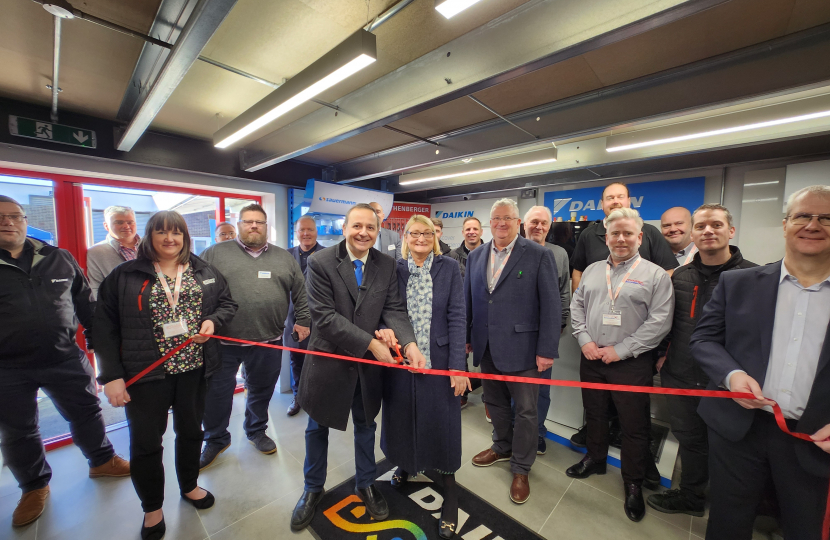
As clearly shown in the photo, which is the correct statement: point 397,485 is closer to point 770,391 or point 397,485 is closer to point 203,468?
point 203,468

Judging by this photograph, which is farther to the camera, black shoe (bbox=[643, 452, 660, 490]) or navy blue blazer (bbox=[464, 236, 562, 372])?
A: black shoe (bbox=[643, 452, 660, 490])

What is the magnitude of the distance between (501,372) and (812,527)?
145 cm

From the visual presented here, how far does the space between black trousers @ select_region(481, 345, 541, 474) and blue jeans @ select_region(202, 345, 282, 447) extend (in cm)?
190

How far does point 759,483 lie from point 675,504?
1034mm

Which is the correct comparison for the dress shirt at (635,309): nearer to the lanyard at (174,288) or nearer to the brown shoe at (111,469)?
the lanyard at (174,288)

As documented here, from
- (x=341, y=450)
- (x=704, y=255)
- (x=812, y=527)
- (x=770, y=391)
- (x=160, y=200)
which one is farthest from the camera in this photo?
(x=160, y=200)

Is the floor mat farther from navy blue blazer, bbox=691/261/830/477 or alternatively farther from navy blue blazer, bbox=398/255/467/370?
navy blue blazer, bbox=691/261/830/477

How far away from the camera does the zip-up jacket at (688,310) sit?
6.53 ft

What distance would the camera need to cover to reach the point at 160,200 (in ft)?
13.8

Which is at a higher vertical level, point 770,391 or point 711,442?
point 770,391

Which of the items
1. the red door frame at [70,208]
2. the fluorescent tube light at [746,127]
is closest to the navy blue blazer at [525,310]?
the fluorescent tube light at [746,127]

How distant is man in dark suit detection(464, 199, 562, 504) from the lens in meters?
2.24

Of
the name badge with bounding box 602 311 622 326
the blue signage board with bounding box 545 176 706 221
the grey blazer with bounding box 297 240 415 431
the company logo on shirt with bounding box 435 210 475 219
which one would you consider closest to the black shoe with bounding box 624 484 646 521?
the name badge with bounding box 602 311 622 326

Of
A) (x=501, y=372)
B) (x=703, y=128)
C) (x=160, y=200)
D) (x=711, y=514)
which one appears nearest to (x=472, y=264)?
(x=501, y=372)
